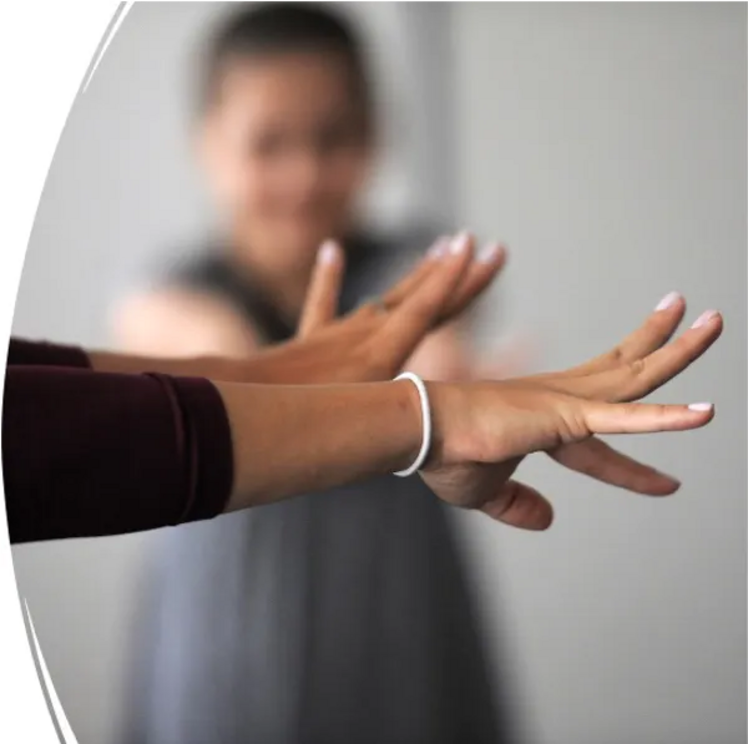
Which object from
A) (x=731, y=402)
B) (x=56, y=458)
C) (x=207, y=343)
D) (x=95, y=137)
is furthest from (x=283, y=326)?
(x=56, y=458)

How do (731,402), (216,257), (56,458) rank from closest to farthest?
(56,458), (731,402), (216,257)

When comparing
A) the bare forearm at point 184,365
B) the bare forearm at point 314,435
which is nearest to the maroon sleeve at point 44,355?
the bare forearm at point 184,365

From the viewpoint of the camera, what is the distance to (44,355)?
328 mm

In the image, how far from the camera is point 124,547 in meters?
0.63

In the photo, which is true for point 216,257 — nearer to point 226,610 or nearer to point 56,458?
point 226,610

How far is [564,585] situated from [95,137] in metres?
0.43

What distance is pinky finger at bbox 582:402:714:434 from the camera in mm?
236

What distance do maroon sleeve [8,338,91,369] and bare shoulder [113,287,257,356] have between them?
23cm

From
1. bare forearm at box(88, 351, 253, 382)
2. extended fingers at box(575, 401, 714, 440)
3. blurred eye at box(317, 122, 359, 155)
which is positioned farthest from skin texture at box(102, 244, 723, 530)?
blurred eye at box(317, 122, 359, 155)

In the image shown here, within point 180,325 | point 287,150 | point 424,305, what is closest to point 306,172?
point 287,150

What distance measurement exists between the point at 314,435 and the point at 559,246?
1.23ft

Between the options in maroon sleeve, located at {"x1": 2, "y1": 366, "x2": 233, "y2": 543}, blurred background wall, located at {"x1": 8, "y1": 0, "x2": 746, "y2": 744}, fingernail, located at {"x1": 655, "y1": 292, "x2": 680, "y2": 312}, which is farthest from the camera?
blurred background wall, located at {"x1": 8, "y1": 0, "x2": 746, "y2": 744}

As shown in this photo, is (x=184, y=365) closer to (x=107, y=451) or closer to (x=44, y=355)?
(x=44, y=355)

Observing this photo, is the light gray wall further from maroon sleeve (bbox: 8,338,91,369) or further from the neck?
maroon sleeve (bbox: 8,338,91,369)
